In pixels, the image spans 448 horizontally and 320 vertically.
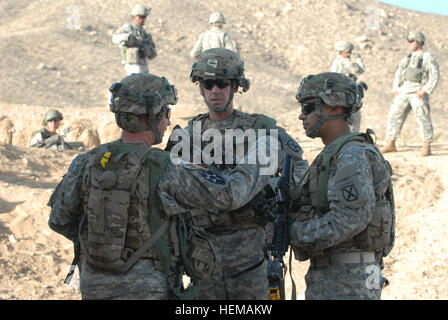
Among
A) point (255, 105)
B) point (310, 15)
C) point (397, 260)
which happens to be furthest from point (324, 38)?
point (397, 260)

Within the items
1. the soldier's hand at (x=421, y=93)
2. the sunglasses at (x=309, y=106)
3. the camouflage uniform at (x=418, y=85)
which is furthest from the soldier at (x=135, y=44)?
the sunglasses at (x=309, y=106)

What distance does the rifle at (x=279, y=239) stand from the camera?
9.09 feet

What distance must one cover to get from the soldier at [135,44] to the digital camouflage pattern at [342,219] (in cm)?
783

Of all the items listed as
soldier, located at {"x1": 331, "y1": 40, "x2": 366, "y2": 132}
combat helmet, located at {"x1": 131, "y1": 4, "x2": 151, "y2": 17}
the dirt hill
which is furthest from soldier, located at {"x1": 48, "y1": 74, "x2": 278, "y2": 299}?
combat helmet, located at {"x1": 131, "y1": 4, "x2": 151, "y2": 17}

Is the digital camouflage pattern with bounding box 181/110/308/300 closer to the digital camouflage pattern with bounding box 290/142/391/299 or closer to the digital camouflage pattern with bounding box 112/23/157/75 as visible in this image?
the digital camouflage pattern with bounding box 290/142/391/299

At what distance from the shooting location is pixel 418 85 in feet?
30.1

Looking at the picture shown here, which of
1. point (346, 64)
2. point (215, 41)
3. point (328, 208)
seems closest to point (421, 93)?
point (346, 64)

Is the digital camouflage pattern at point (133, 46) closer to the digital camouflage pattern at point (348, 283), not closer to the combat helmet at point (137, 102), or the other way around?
the combat helmet at point (137, 102)

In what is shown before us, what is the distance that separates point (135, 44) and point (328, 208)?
8122 mm

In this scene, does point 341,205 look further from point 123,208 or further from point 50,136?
point 50,136

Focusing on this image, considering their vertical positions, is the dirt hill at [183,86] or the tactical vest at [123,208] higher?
the dirt hill at [183,86]

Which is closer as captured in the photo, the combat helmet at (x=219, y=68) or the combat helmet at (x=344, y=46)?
the combat helmet at (x=219, y=68)

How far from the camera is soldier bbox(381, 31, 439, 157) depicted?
9.02 metres

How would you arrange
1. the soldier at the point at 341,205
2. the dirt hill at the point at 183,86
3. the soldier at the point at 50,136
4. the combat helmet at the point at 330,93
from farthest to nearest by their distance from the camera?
the soldier at the point at 50,136 < the dirt hill at the point at 183,86 < the combat helmet at the point at 330,93 < the soldier at the point at 341,205
